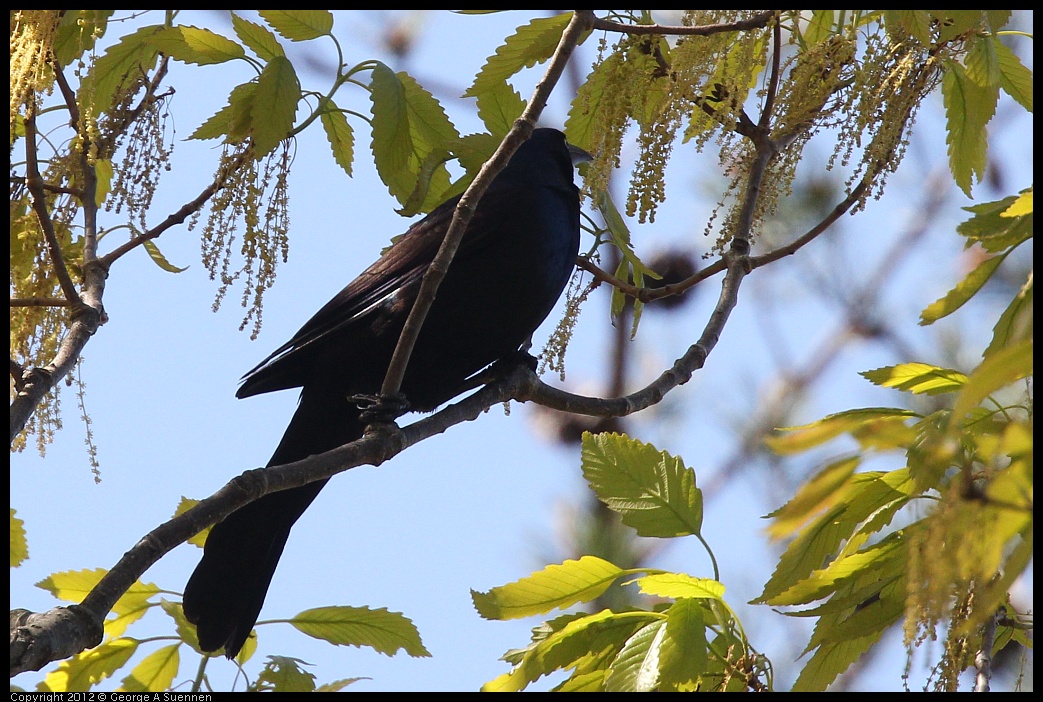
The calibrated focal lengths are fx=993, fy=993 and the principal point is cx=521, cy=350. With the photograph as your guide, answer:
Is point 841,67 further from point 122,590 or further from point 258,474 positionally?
point 122,590

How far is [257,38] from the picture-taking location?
7.84 feet

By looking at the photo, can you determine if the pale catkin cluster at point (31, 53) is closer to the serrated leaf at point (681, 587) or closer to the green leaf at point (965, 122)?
the serrated leaf at point (681, 587)

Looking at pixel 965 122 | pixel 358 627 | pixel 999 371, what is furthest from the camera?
pixel 965 122

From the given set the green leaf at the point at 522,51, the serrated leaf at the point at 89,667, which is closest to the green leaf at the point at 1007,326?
the green leaf at the point at 522,51

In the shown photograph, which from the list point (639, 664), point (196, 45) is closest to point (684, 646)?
point (639, 664)

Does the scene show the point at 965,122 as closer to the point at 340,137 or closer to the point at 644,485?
the point at 644,485

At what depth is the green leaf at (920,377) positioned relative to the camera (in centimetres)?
185

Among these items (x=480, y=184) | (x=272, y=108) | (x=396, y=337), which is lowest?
(x=480, y=184)

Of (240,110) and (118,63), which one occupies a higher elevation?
(118,63)

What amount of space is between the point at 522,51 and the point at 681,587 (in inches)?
51.5

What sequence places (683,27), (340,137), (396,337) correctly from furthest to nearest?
1. (396,337)
2. (340,137)
3. (683,27)

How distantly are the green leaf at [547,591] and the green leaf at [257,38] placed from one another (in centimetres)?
135

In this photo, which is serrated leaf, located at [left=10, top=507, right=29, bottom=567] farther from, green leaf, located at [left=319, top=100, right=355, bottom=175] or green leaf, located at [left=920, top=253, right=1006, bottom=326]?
green leaf, located at [left=920, top=253, right=1006, bottom=326]

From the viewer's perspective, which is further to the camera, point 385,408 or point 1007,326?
point 385,408
